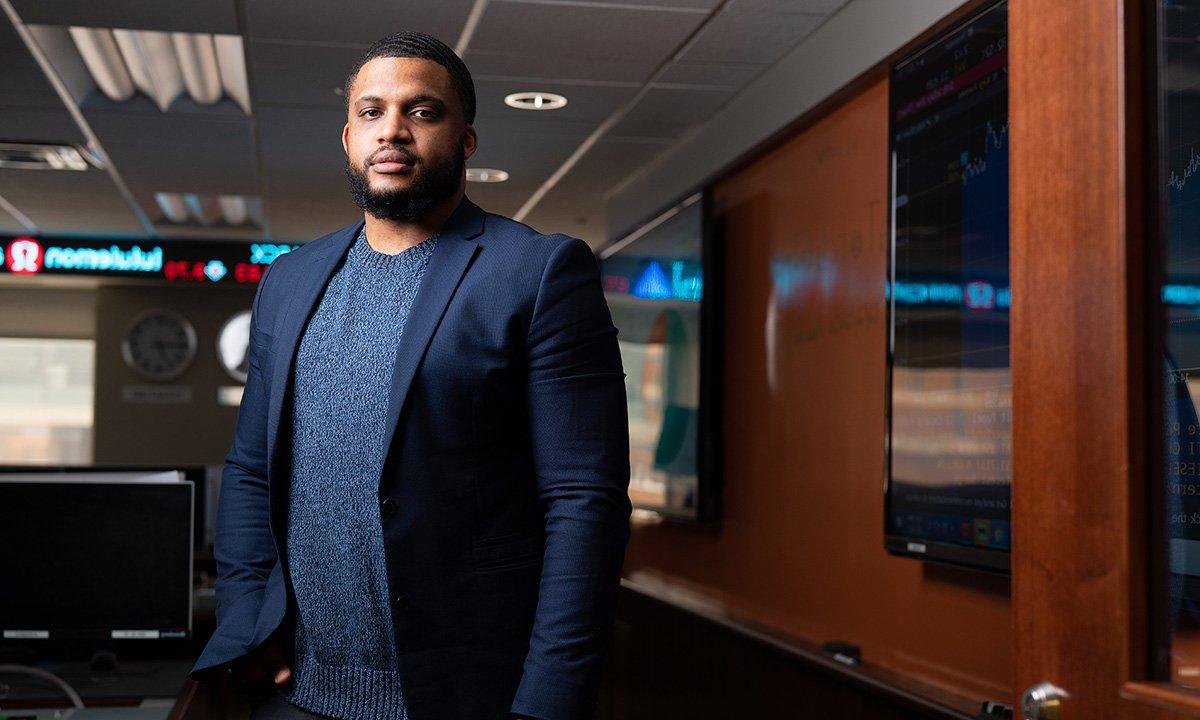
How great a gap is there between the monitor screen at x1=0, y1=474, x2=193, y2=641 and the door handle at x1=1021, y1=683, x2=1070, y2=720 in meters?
2.15

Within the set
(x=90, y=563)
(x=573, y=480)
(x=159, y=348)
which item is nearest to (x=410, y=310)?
(x=573, y=480)

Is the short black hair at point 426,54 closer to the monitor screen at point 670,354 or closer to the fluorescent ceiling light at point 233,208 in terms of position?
the monitor screen at point 670,354

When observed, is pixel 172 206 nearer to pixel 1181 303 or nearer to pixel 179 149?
pixel 179 149

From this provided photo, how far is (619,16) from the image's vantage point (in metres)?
3.58

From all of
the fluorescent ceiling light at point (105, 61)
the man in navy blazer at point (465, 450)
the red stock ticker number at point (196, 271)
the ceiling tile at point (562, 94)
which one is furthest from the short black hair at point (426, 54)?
the red stock ticker number at point (196, 271)

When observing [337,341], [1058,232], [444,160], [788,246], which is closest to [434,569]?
[337,341]

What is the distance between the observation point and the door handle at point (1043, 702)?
4.20 feet

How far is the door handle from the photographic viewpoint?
1.28m

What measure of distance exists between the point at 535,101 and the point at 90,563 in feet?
7.63

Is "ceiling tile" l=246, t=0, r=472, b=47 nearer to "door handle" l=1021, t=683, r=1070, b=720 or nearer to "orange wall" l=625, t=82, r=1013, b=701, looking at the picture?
"orange wall" l=625, t=82, r=1013, b=701

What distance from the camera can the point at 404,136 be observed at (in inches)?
57.7

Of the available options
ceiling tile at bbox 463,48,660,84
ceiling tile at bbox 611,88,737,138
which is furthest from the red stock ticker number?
ceiling tile at bbox 463,48,660,84

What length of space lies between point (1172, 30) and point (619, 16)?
2452mm

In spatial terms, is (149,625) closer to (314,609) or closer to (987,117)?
(314,609)
